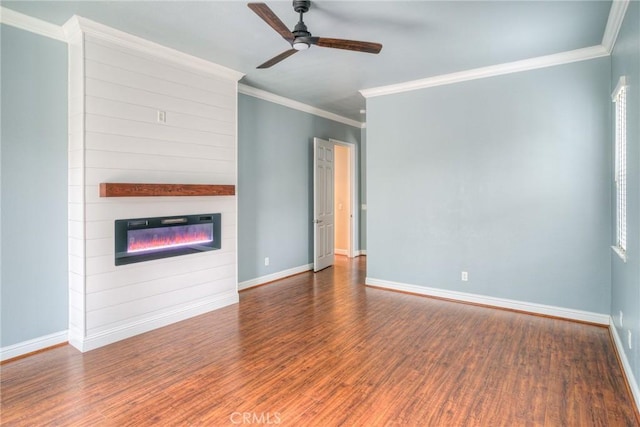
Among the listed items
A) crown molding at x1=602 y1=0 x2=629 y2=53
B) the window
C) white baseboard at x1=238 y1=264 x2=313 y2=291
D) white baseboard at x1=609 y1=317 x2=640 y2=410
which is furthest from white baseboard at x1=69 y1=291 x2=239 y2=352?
crown molding at x1=602 y1=0 x2=629 y2=53

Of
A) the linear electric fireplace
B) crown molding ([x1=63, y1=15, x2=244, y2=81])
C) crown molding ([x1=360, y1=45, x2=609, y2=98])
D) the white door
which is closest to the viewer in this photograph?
crown molding ([x1=63, y1=15, x2=244, y2=81])

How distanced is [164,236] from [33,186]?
116cm

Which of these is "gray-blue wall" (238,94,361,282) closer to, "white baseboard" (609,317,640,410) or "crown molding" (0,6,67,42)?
"crown molding" (0,6,67,42)

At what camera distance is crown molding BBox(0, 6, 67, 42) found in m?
2.88

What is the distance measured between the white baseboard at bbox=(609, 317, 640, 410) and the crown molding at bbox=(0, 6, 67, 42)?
17.1ft

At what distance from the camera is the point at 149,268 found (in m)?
3.61

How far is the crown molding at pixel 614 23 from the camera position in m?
2.71

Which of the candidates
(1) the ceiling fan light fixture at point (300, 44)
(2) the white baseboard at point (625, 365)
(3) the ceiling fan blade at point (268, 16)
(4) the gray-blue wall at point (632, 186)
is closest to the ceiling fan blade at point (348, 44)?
(1) the ceiling fan light fixture at point (300, 44)

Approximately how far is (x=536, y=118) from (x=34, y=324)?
542 centimetres

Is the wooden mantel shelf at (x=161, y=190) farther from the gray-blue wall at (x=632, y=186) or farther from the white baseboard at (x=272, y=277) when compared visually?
the gray-blue wall at (x=632, y=186)

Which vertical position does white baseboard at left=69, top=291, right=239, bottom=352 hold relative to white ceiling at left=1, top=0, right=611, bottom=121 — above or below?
below

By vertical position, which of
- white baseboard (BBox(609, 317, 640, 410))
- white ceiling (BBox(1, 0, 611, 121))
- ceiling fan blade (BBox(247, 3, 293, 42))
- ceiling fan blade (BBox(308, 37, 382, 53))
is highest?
white ceiling (BBox(1, 0, 611, 121))

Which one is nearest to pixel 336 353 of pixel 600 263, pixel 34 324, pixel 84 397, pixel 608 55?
pixel 84 397

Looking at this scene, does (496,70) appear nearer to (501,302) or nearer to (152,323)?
(501,302)
